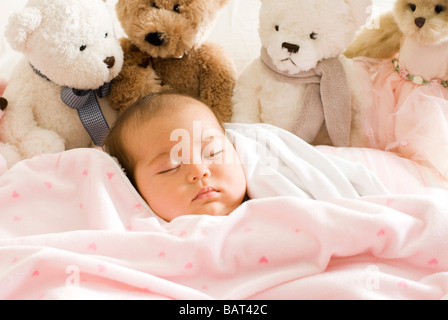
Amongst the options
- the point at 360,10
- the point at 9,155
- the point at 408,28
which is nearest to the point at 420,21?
the point at 408,28

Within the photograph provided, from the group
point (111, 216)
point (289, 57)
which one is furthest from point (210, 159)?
point (289, 57)

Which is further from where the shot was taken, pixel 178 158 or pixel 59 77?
pixel 59 77

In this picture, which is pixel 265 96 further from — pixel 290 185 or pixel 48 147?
pixel 48 147

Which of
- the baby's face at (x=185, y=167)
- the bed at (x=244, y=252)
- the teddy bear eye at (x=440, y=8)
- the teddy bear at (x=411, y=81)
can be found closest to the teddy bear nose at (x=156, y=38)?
the baby's face at (x=185, y=167)

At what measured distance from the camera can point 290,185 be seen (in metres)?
1.08

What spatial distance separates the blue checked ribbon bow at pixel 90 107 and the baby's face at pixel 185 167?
20 centimetres

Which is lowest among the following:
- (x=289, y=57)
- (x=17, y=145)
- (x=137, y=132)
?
(x=17, y=145)

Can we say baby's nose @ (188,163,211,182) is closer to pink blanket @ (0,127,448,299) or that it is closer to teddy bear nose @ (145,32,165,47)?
pink blanket @ (0,127,448,299)

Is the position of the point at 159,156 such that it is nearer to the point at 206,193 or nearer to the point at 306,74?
the point at 206,193

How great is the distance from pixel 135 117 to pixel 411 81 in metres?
0.75

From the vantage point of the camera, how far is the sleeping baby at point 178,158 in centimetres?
101

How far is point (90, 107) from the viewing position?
123 cm
